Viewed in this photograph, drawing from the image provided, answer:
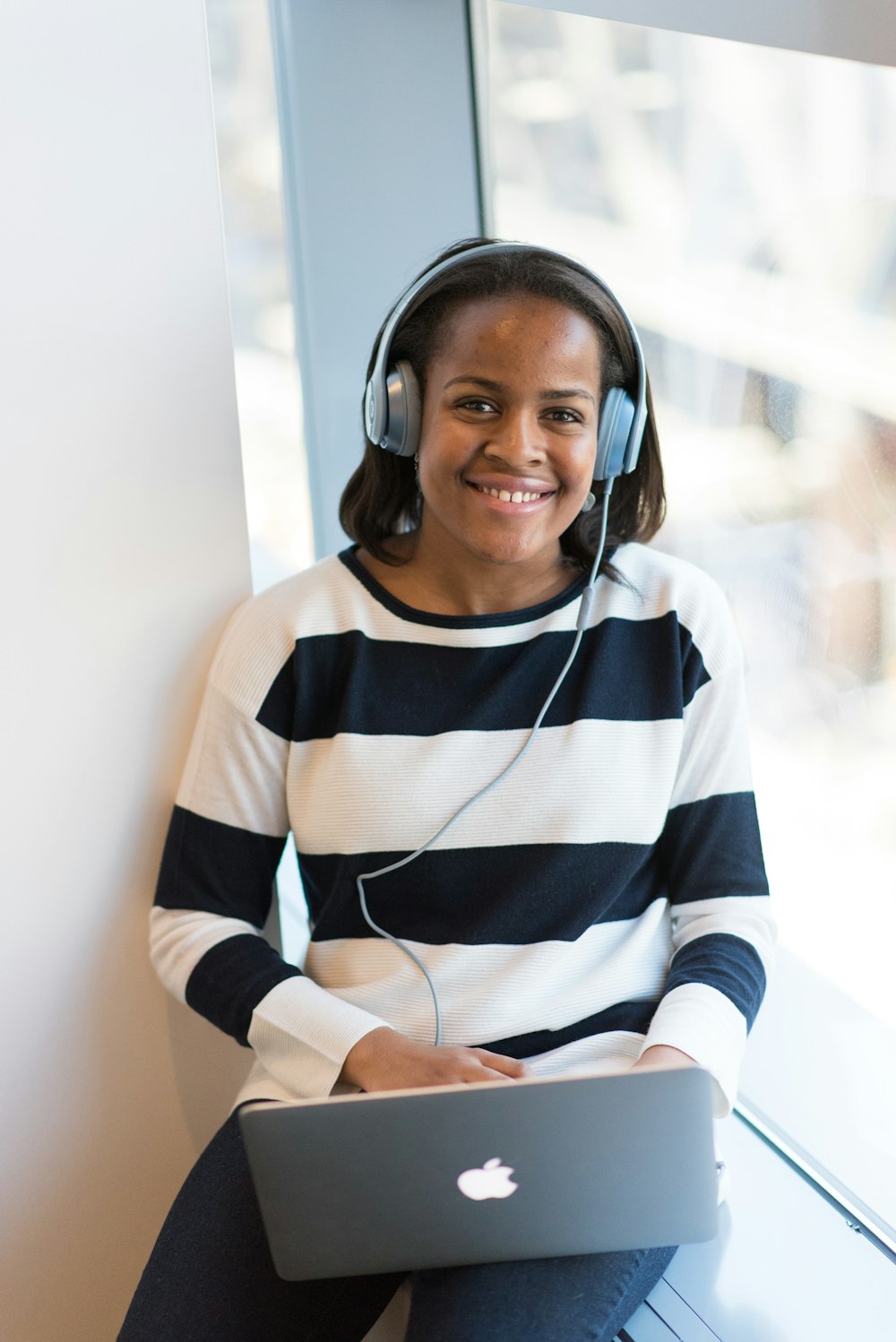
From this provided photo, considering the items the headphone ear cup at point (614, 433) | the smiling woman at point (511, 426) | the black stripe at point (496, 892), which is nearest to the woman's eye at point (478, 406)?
the smiling woman at point (511, 426)

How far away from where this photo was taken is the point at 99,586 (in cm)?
126

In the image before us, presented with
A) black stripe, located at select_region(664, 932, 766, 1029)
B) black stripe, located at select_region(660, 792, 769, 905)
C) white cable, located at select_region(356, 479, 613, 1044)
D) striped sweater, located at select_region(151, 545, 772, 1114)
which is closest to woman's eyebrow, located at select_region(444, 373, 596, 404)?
white cable, located at select_region(356, 479, 613, 1044)

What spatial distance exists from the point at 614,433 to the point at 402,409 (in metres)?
0.22

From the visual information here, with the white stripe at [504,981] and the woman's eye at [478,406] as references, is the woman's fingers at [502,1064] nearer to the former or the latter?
the white stripe at [504,981]

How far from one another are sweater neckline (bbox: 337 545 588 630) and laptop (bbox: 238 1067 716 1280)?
50 cm

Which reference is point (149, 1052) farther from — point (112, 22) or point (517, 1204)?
point (112, 22)

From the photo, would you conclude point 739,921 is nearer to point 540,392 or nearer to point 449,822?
point 449,822

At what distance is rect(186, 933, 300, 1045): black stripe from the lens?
3.96 feet

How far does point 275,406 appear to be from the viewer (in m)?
1.66

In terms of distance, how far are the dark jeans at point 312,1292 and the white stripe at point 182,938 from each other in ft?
0.53

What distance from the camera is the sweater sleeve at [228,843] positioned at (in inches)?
48.7

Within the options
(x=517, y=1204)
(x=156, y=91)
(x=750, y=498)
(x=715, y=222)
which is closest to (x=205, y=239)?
(x=156, y=91)

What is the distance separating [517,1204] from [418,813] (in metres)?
0.41

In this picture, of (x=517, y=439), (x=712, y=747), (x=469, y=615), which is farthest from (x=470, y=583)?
(x=712, y=747)
